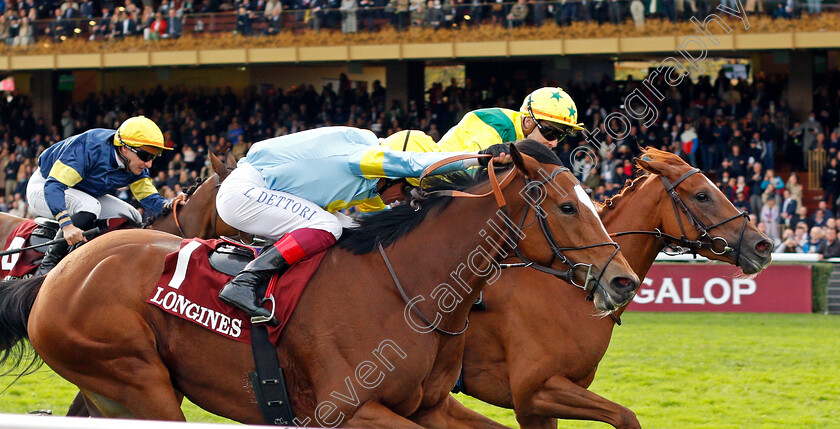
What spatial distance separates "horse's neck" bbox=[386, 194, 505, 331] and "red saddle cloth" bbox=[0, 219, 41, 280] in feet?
10.5

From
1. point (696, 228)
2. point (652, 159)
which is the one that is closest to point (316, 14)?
point (652, 159)

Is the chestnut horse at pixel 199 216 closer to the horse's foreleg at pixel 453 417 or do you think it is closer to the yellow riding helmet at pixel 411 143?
the yellow riding helmet at pixel 411 143

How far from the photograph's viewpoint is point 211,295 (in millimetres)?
3773

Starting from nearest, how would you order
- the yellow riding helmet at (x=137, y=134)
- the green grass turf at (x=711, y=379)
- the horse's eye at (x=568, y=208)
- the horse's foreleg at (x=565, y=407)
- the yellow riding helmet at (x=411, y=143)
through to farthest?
the horse's eye at (x=568, y=208) → the yellow riding helmet at (x=411, y=143) → the horse's foreleg at (x=565, y=407) → the yellow riding helmet at (x=137, y=134) → the green grass turf at (x=711, y=379)

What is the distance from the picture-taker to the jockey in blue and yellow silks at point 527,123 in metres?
4.74

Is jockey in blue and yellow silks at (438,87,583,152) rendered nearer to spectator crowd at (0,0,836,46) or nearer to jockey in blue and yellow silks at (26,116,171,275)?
jockey in blue and yellow silks at (26,116,171,275)

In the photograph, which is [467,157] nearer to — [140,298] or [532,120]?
[532,120]

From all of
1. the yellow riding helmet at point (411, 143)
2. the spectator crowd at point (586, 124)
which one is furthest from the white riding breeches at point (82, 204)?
the spectator crowd at point (586, 124)

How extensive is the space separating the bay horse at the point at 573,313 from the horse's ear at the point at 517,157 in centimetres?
120

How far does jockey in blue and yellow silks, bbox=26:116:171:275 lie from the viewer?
5699mm

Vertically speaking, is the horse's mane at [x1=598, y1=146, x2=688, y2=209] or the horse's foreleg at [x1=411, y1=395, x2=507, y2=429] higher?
the horse's mane at [x1=598, y1=146, x2=688, y2=209]

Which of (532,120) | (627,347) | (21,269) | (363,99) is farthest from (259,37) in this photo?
(532,120)

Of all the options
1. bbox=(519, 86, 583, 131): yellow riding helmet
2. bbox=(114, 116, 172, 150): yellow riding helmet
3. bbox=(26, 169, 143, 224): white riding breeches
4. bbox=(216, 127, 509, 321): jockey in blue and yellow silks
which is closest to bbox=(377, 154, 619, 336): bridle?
bbox=(216, 127, 509, 321): jockey in blue and yellow silks

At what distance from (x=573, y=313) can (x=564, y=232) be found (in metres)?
1.27
